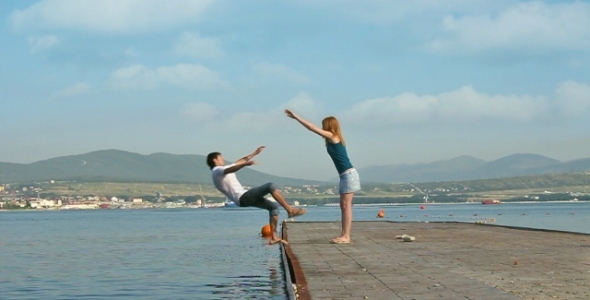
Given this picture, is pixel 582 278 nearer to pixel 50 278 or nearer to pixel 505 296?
pixel 505 296

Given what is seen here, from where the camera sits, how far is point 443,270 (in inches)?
532

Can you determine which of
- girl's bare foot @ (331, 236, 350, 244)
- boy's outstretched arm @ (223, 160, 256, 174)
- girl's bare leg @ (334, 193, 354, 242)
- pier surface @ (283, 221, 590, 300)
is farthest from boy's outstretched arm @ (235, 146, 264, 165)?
girl's bare foot @ (331, 236, 350, 244)

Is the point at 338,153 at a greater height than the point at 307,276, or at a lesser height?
greater

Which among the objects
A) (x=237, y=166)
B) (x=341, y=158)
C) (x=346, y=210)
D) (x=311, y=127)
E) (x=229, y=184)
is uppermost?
(x=311, y=127)

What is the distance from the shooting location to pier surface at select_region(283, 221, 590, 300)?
1095 centimetres

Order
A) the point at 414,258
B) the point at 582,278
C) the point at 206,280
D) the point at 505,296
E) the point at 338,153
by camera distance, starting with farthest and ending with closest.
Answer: the point at 206,280 < the point at 338,153 < the point at 414,258 < the point at 582,278 < the point at 505,296

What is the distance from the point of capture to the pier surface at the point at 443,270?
11.0m

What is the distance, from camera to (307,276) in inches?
519

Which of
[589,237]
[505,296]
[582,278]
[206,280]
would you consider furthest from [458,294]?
[589,237]

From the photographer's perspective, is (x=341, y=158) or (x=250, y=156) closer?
(x=250, y=156)

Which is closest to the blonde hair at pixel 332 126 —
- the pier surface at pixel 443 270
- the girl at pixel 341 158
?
the girl at pixel 341 158

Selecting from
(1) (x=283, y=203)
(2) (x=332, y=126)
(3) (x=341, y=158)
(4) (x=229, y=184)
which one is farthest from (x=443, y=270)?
(2) (x=332, y=126)

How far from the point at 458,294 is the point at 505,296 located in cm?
59

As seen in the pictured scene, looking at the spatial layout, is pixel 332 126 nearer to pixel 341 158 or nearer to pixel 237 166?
pixel 341 158
